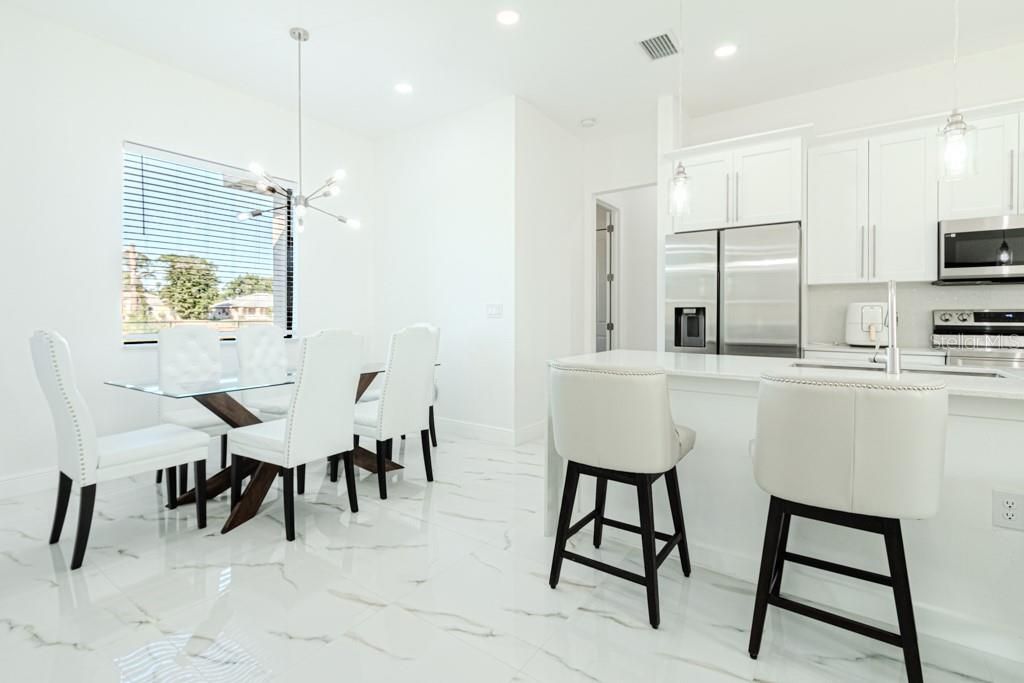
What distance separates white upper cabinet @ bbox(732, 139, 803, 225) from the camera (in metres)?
3.53

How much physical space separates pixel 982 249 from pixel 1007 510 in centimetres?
246

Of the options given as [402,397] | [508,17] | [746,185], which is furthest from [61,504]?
[746,185]

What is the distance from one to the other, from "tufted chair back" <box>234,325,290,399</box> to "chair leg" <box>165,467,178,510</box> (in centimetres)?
76

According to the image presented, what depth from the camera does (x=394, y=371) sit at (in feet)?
9.89

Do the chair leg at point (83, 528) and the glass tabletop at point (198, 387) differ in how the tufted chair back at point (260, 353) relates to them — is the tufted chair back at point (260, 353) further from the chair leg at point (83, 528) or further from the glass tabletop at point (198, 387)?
the chair leg at point (83, 528)

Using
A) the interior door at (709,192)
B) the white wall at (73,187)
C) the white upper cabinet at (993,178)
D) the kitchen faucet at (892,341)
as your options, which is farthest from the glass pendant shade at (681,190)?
the white wall at (73,187)

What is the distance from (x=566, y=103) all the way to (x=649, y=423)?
3.53 meters

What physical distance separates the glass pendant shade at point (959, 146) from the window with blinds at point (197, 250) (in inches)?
129

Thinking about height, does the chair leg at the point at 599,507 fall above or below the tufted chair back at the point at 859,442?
below

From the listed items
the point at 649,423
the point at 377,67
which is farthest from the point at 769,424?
the point at 377,67

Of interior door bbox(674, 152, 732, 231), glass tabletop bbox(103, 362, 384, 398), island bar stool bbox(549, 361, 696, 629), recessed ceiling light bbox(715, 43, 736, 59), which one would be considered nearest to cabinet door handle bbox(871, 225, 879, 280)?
interior door bbox(674, 152, 732, 231)

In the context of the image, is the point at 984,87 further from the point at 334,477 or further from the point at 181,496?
the point at 181,496

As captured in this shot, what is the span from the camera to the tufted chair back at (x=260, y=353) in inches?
136

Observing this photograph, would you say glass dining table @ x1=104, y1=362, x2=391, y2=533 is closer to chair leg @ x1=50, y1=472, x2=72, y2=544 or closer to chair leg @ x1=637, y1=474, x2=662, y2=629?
chair leg @ x1=50, y1=472, x2=72, y2=544
